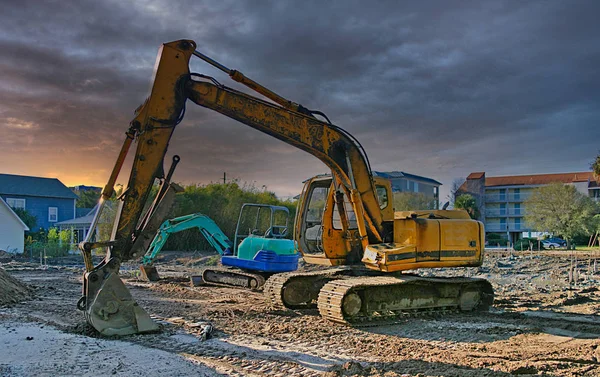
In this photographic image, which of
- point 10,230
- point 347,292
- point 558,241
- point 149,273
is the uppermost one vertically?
point 10,230

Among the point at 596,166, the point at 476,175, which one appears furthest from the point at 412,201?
the point at 476,175

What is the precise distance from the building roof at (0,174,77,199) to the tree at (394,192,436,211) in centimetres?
2505

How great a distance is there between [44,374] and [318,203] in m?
6.01

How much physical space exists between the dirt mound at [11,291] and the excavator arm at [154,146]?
4319mm

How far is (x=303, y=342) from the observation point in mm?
7262

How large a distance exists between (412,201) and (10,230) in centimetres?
2582

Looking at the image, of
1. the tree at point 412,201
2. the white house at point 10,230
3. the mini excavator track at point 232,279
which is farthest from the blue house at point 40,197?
the mini excavator track at point 232,279

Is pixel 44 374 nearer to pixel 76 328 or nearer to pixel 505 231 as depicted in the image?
pixel 76 328

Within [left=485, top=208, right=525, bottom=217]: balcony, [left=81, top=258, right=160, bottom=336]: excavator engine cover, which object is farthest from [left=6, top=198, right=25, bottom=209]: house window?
[left=485, top=208, right=525, bottom=217]: balcony

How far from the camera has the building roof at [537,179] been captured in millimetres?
60469

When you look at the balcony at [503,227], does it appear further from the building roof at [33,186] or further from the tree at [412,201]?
the building roof at [33,186]

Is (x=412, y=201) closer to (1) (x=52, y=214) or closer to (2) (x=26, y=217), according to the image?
(1) (x=52, y=214)

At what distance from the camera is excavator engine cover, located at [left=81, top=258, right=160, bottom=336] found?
703 cm

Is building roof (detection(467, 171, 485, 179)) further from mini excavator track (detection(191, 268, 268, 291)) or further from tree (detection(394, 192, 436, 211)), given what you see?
mini excavator track (detection(191, 268, 268, 291))
